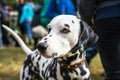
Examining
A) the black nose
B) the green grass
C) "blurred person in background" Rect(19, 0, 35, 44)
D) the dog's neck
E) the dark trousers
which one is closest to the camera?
the black nose

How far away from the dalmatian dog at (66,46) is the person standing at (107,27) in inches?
4.4

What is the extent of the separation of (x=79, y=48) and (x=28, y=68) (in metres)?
1.25

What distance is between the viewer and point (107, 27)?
4.18 metres

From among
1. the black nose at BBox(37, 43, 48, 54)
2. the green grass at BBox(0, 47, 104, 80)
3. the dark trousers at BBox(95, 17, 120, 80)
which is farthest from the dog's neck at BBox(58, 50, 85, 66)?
the green grass at BBox(0, 47, 104, 80)

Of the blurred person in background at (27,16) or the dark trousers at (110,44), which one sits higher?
the blurred person in background at (27,16)

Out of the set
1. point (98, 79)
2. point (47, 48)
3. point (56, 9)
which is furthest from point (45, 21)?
point (47, 48)

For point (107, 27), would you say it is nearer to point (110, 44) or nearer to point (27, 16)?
point (110, 44)

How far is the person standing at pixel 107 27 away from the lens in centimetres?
416

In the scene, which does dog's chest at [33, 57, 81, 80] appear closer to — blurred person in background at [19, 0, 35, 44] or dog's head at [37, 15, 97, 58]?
dog's head at [37, 15, 97, 58]

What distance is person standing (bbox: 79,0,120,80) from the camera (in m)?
4.16

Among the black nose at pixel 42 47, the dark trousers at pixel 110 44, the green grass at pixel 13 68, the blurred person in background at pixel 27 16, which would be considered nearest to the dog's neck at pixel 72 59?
the dark trousers at pixel 110 44

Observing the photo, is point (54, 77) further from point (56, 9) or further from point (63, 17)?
point (56, 9)

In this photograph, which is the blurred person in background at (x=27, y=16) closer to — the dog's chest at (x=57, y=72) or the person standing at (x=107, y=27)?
the dog's chest at (x=57, y=72)

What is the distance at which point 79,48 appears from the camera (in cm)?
421
